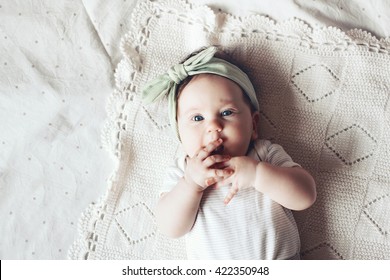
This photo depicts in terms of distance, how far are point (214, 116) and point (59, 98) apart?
1.66 feet

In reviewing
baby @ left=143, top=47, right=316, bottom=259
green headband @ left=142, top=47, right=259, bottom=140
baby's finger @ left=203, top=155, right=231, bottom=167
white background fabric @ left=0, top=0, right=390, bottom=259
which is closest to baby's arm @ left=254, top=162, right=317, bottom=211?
baby @ left=143, top=47, right=316, bottom=259

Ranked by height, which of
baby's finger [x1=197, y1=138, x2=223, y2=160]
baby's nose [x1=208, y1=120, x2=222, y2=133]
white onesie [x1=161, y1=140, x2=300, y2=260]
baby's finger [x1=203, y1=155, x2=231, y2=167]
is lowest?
white onesie [x1=161, y1=140, x2=300, y2=260]

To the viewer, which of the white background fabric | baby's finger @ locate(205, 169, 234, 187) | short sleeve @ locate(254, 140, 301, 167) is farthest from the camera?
the white background fabric

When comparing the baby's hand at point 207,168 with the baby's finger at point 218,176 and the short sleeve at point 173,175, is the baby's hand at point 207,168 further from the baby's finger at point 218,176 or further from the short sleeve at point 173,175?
the short sleeve at point 173,175

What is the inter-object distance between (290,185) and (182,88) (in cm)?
38

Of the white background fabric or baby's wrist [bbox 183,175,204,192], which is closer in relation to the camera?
baby's wrist [bbox 183,175,204,192]

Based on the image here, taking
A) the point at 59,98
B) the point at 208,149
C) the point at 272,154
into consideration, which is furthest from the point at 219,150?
the point at 59,98

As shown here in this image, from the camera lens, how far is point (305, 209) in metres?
1.34

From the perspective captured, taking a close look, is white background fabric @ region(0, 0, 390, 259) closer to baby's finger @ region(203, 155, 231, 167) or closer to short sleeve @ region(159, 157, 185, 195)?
short sleeve @ region(159, 157, 185, 195)

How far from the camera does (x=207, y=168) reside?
116 cm

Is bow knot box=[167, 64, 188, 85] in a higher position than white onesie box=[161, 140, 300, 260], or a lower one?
higher

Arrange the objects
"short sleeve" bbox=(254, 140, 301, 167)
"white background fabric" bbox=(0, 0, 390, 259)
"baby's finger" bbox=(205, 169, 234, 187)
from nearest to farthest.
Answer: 1. "baby's finger" bbox=(205, 169, 234, 187)
2. "short sleeve" bbox=(254, 140, 301, 167)
3. "white background fabric" bbox=(0, 0, 390, 259)

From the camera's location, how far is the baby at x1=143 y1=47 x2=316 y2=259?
3.91 ft
